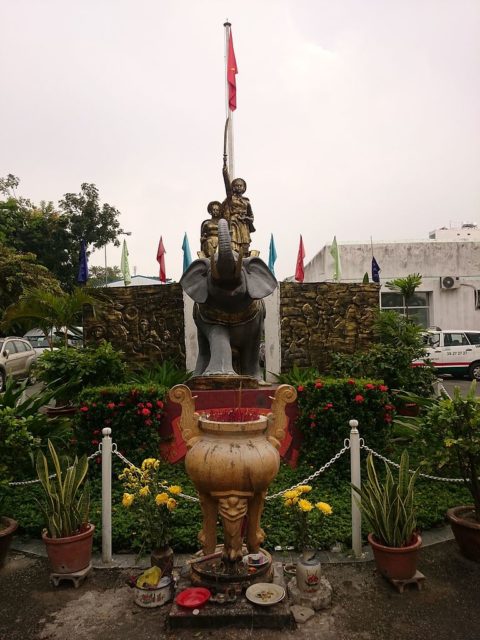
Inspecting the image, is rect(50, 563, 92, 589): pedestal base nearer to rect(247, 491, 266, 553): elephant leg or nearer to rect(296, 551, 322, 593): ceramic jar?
rect(247, 491, 266, 553): elephant leg

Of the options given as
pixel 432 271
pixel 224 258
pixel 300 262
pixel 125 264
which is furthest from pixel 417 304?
pixel 224 258

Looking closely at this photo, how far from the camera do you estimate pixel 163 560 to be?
309cm

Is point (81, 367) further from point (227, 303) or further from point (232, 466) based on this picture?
point (232, 466)

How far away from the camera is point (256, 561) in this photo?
3.04 metres

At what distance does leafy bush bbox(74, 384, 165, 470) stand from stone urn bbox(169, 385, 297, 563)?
6.90 feet

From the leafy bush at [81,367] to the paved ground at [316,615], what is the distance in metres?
3.43

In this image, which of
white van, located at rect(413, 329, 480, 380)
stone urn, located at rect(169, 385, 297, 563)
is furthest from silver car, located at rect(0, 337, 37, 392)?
white van, located at rect(413, 329, 480, 380)

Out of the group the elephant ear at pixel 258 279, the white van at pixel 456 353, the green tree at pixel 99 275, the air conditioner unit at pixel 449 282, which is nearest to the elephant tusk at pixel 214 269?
the elephant ear at pixel 258 279

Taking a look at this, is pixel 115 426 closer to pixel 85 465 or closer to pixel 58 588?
pixel 85 465

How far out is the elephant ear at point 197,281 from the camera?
5930 millimetres

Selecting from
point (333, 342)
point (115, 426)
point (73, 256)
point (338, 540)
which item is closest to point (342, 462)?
point (338, 540)

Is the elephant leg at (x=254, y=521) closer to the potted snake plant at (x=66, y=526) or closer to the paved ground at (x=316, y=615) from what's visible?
the paved ground at (x=316, y=615)

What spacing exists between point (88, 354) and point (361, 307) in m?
5.40

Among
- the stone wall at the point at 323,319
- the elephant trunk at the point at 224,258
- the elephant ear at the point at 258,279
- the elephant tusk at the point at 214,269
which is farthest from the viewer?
the stone wall at the point at 323,319
